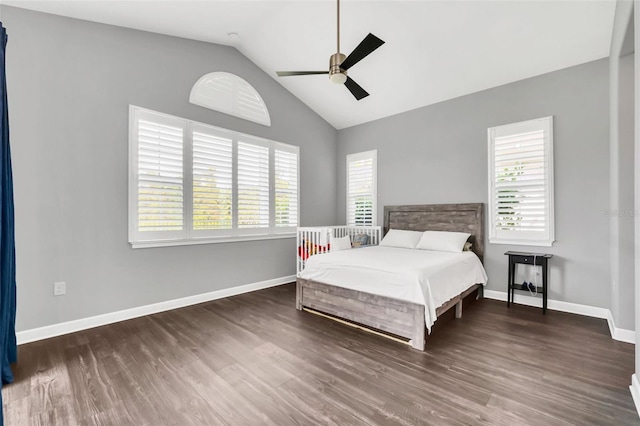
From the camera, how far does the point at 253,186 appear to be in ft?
14.9

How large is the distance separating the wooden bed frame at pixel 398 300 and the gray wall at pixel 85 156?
1731 millimetres

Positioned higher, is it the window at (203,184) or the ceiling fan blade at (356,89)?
the ceiling fan blade at (356,89)

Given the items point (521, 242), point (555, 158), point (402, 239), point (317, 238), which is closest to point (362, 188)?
point (402, 239)

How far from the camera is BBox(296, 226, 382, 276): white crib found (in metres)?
4.46

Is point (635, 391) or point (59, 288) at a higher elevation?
point (59, 288)

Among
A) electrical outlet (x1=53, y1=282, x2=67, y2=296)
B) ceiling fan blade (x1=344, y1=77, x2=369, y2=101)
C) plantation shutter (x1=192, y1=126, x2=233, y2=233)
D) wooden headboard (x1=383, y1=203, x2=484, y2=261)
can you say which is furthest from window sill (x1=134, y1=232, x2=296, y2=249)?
ceiling fan blade (x1=344, y1=77, x2=369, y2=101)

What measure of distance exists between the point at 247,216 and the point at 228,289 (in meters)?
1.12

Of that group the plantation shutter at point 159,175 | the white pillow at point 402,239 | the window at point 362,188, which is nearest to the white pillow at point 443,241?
the white pillow at point 402,239

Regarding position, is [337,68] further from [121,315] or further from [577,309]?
[577,309]

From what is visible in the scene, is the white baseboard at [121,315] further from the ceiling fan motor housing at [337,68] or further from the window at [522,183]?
the window at [522,183]

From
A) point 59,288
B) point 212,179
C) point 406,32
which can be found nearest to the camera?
point 59,288

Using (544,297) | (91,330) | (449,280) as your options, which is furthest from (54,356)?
(544,297)

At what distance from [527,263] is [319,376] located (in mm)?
3076

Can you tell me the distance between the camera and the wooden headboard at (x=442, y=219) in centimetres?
418
